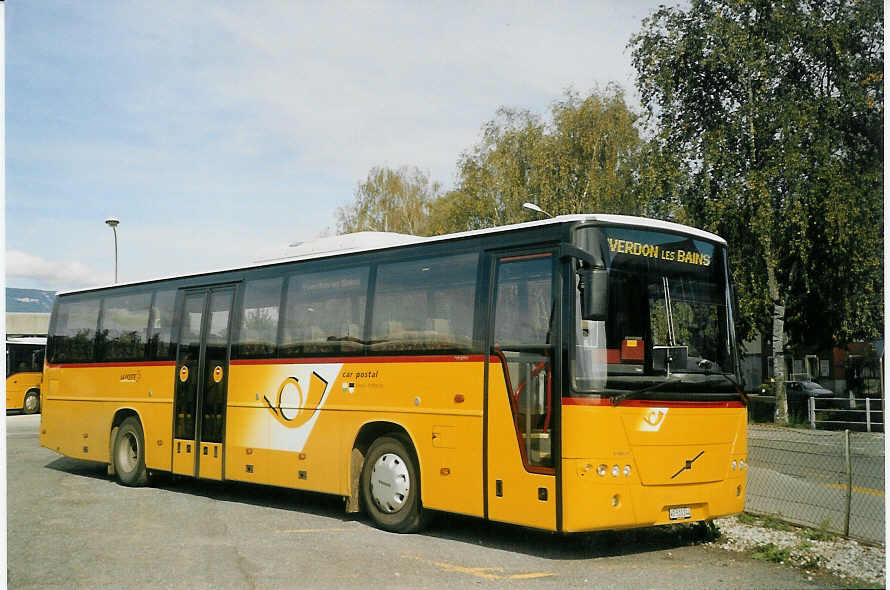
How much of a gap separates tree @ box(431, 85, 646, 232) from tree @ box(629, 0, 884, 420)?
9060mm

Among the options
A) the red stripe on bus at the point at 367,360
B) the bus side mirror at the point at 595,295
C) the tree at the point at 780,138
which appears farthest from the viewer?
the tree at the point at 780,138

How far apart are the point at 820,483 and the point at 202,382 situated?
8623 millimetres

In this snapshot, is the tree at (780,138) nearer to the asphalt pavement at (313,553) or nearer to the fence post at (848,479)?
the fence post at (848,479)

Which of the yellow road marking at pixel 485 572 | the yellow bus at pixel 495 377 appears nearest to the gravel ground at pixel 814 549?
the yellow bus at pixel 495 377

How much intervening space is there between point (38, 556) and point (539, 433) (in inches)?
200

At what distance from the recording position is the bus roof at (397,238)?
360 inches

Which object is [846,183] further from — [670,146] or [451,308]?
[451,308]

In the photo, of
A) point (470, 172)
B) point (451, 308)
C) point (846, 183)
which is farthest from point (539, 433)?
point (470, 172)

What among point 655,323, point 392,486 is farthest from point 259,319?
point 655,323

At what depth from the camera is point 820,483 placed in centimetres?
1004

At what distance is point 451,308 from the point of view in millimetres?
10078

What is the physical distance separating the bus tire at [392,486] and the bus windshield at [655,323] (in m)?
2.69

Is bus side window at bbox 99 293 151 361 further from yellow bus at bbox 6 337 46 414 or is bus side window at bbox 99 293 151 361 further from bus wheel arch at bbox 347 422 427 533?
yellow bus at bbox 6 337 46 414

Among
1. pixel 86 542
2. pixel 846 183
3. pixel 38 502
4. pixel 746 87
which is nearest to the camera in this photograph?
pixel 86 542
